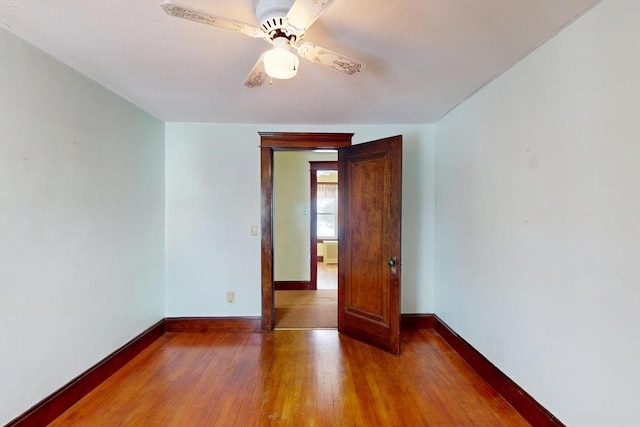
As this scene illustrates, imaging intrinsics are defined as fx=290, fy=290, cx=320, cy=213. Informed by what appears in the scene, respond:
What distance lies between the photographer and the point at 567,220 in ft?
5.04

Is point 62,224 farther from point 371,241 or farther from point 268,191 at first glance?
point 371,241

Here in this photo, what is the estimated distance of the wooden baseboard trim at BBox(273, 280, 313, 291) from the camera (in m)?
4.89

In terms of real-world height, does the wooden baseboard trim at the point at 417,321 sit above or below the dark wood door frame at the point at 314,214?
below

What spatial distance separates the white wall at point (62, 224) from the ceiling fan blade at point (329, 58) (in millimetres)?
1638

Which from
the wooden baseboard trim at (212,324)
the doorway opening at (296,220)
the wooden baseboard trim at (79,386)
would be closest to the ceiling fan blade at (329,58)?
the wooden baseboard trim at (79,386)

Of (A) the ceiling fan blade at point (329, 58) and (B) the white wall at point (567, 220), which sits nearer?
(B) the white wall at point (567, 220)

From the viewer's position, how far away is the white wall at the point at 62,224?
5.25 ft

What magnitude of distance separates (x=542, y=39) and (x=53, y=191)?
3.08 metres

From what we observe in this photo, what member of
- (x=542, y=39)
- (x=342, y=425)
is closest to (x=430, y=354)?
(x=342, y=425)

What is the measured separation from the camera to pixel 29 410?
1678 mm

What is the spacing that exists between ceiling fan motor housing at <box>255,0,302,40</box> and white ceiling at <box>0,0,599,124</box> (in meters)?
0.12

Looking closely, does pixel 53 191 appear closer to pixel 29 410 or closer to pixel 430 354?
pixel 29 410

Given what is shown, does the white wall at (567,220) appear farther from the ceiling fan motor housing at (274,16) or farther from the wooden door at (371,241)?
the ceiling fan motor housing at (274,16)

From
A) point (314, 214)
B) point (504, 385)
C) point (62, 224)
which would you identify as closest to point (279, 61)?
point (62, 224)
